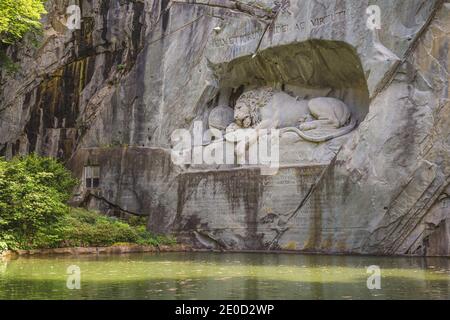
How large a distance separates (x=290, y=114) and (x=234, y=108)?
2167 millimetres

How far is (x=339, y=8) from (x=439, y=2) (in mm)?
2565

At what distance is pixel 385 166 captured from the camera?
14.6 m

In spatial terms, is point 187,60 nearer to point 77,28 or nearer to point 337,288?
point 77,28

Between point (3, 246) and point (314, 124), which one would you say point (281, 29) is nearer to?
point (314, 124)

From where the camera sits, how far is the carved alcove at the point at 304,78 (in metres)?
16.7

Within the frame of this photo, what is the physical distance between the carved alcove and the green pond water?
4.42 m

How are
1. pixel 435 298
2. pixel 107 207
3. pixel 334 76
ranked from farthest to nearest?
pixel 107 207 < pixel 334 76 < pixel 435 298

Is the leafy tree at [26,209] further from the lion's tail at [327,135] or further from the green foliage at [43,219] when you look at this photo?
the lion's tail at [327,135]

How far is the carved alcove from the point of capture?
16688mm

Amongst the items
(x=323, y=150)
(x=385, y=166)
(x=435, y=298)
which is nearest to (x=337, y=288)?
(x=435, y=298)

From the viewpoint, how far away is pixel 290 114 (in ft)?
59.6

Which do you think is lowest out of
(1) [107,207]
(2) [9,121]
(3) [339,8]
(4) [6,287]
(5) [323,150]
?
(4) [6,287]

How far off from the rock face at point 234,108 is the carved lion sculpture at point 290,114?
0.27 metres

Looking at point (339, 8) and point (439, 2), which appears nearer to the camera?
point (439, 2)
